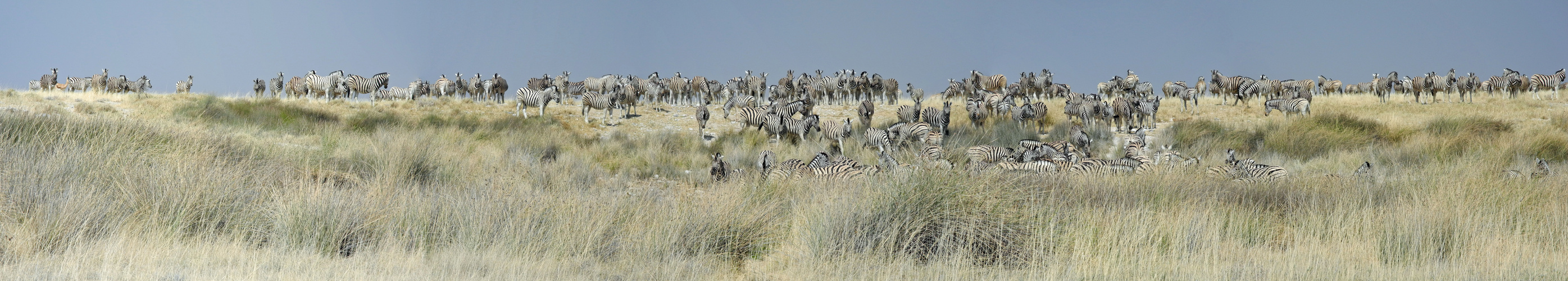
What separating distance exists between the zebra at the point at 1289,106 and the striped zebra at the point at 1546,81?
11.8 metres

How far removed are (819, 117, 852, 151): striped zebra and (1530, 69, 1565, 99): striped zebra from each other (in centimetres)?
2503

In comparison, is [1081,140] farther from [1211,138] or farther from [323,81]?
[323,81]

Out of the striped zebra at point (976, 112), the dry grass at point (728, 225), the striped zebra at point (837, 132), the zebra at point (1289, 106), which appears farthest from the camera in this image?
the zebra at point (1289, 106)

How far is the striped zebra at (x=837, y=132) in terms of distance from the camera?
15961 mm

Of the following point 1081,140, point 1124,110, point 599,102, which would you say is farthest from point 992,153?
point 599,102

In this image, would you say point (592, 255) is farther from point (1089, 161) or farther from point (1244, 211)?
point (1089, 161)

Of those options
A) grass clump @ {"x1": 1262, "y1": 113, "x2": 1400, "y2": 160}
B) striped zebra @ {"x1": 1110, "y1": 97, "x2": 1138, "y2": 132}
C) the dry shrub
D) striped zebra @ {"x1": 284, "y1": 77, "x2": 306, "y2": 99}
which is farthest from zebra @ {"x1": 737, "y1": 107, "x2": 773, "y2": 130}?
striped zebra @ {"x1": 284, "y1": 77, "x2": 306, "y2": 99}

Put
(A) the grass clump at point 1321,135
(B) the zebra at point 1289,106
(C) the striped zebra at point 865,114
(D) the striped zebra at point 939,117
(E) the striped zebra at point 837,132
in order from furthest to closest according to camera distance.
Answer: (B) the zebra at point 1289,106 → (C) the striped zebra at point 865,114 → (D) the striped zebra at point 939,117 → (E) the striped zebra at point 837,132 → (A) the grass clump at point 1321,135

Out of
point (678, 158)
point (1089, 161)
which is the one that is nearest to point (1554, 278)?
point (1089, 161)

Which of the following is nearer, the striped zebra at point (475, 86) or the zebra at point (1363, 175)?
the zebra at point (1363, 175)

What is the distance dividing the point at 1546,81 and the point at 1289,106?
1507cm

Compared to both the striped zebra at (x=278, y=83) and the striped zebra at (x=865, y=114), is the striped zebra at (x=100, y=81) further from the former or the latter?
the striped zebra at (x=865, y=114)

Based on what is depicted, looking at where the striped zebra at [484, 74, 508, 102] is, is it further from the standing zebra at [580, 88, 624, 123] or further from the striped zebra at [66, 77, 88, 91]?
the striped zebra at [66, 77, 88, 91]

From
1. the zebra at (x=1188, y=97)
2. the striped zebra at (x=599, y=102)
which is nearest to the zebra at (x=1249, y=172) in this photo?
the striped zebra at (x=599, y=102)
